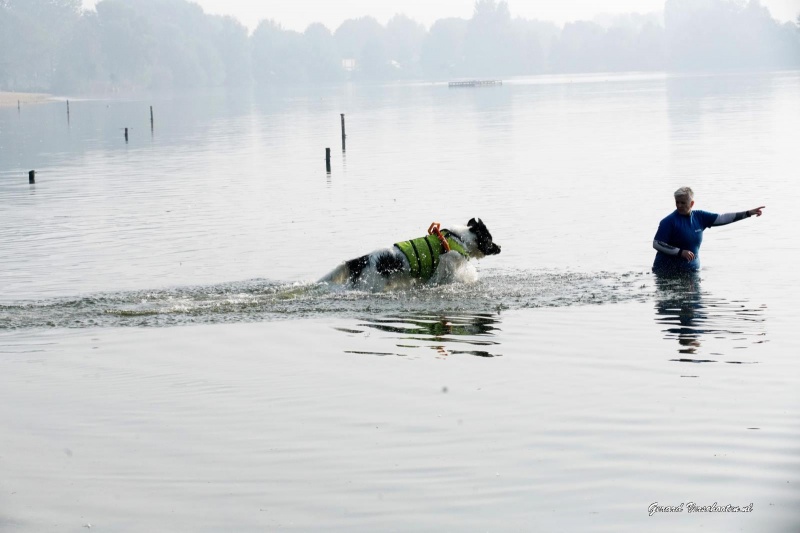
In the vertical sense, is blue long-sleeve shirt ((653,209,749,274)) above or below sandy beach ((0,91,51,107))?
below

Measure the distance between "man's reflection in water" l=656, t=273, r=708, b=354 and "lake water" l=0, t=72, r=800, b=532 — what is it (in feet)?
0.22

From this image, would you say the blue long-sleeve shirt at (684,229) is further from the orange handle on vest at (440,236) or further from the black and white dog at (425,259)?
the orange handle on vest at (440,236)

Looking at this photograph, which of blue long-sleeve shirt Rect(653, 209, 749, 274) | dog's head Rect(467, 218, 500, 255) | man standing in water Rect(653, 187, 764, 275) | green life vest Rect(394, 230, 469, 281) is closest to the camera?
man standing in water Rect(653, 187, 764, 275)

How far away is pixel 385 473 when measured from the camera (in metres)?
9.32

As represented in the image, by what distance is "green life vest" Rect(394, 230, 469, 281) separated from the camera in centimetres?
1653

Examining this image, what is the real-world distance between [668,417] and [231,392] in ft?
15.3

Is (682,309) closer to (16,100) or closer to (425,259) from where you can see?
(425,259)

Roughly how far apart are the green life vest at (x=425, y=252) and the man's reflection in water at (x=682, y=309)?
121 inches

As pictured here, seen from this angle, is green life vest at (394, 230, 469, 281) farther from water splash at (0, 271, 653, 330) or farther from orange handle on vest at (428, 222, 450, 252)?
water splash at (0, 271, 653, 330)

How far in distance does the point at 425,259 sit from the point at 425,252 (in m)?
0.10

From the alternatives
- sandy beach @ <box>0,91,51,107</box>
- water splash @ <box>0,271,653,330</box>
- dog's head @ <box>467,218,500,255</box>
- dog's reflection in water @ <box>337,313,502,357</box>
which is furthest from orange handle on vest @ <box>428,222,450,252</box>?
sandy beach @ <box>0,91,51,107</box>

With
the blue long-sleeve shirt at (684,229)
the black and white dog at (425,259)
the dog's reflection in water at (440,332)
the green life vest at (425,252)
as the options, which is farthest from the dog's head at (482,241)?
the blue long-sleeve shirt at (684,229)

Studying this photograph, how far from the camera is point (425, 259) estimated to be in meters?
16.6

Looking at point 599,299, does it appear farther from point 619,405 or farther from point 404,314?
point 619,405
